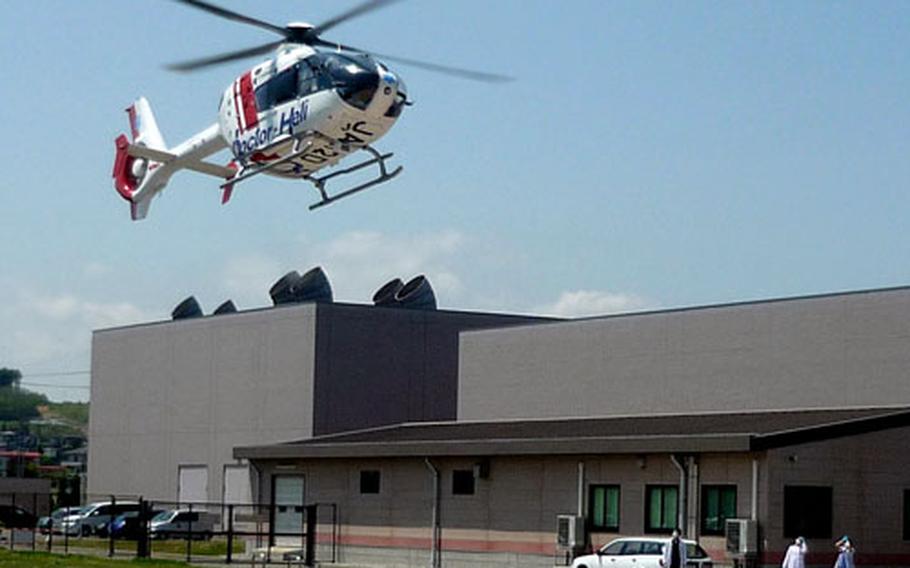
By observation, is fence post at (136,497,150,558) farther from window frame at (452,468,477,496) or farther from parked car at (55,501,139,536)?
parked car at (55,501,139,536)

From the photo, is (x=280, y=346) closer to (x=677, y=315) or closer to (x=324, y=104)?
(x=677, y=315)

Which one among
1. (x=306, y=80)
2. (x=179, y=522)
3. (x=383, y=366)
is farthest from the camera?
(x=383, y=366)

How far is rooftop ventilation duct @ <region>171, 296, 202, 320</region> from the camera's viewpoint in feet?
273

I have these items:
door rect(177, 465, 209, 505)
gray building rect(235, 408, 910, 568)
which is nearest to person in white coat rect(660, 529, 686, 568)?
gray building rect(235, 408, 910, 568)

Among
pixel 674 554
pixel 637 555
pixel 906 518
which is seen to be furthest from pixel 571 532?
pixel 906 518

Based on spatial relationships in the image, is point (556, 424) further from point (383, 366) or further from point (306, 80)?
point (306, 80)

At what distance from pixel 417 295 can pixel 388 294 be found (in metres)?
1.18

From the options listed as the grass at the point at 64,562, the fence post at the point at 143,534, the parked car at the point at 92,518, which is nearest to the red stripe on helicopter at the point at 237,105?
the grass at the point at 64,562

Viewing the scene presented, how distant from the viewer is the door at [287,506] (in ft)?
185

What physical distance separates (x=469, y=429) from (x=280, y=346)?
15138 millimetres

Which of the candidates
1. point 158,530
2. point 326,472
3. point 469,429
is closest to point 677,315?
point 469,429

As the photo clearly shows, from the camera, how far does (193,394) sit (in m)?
76.5

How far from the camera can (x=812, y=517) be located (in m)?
43.5

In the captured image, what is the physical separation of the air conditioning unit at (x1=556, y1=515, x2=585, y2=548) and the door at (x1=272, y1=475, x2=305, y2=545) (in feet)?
35.0
